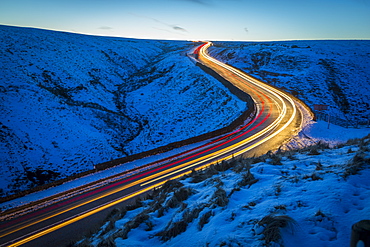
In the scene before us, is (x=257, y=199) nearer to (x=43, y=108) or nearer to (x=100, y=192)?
(x=100, y=192)

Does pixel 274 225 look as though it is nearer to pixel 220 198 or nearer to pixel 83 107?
pixel 220 198

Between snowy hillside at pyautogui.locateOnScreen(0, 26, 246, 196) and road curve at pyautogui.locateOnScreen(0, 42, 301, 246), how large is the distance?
6.03 m

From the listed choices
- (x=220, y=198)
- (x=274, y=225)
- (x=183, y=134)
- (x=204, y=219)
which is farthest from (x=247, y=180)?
(x=183, y=134)

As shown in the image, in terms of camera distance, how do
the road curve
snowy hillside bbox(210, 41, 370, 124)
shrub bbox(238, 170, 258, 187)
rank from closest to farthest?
→ shrub bbox(238, 170, 258, 187) < the road curve < snowy hillside bbox(210, 41, 370, 124)

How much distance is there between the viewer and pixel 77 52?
158 feet

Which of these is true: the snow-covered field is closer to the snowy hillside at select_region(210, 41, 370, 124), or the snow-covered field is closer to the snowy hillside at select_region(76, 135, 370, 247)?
the snowy hillside at select_region(76, 135, 370, 247)

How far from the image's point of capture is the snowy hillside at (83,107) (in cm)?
1873

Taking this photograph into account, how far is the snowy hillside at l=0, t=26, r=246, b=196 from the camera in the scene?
61.5 ft

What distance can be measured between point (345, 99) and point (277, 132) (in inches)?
1097

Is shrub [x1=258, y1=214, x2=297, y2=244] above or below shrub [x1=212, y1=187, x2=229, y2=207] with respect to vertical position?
above

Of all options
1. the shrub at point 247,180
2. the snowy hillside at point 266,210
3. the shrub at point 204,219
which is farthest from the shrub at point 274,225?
the shrub at point 247,180

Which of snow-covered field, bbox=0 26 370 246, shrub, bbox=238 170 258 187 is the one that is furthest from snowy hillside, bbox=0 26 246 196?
shrub, bbox=238 170 258 187

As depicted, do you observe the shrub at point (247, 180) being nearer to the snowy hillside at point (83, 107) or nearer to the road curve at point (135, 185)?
the road curve at point (135, 185)

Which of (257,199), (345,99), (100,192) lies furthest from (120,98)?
(345,99)
